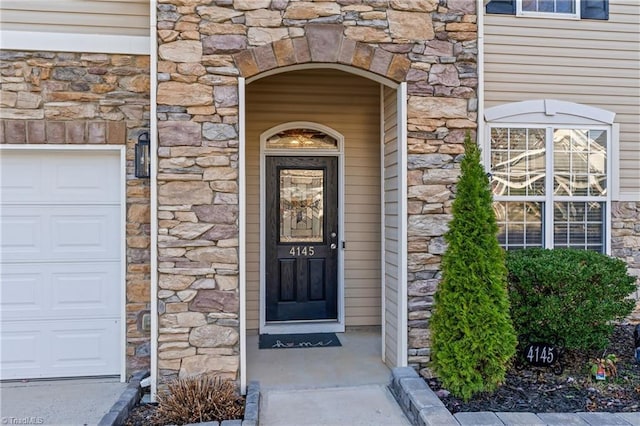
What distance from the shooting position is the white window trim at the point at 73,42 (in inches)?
144

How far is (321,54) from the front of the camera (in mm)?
3488

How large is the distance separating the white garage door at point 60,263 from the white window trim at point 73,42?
877mm

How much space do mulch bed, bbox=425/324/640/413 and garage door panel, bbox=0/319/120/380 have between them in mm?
2757

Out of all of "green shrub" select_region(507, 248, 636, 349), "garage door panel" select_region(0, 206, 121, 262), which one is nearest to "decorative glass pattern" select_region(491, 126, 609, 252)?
"green shrub" select_region(507, 248, 636, 349)

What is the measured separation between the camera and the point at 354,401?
3.29 m

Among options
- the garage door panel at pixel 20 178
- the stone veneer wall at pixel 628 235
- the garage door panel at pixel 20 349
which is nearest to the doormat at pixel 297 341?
the garage door panel at pixel 20 349

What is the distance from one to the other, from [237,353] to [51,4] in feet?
10.9

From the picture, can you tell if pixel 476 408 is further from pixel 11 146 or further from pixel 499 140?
pixel 11 146

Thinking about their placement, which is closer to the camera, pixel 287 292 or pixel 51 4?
pixel 51 4

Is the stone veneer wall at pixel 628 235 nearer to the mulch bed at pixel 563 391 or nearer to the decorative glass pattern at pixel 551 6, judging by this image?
the mulch bed at pixel 563 391

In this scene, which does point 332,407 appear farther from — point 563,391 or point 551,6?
point 551,6

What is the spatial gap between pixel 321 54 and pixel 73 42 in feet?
6.98

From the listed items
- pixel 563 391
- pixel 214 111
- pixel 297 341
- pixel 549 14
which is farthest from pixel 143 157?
pixel 549 14

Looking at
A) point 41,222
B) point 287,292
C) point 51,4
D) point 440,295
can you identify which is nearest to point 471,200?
point 440,295
